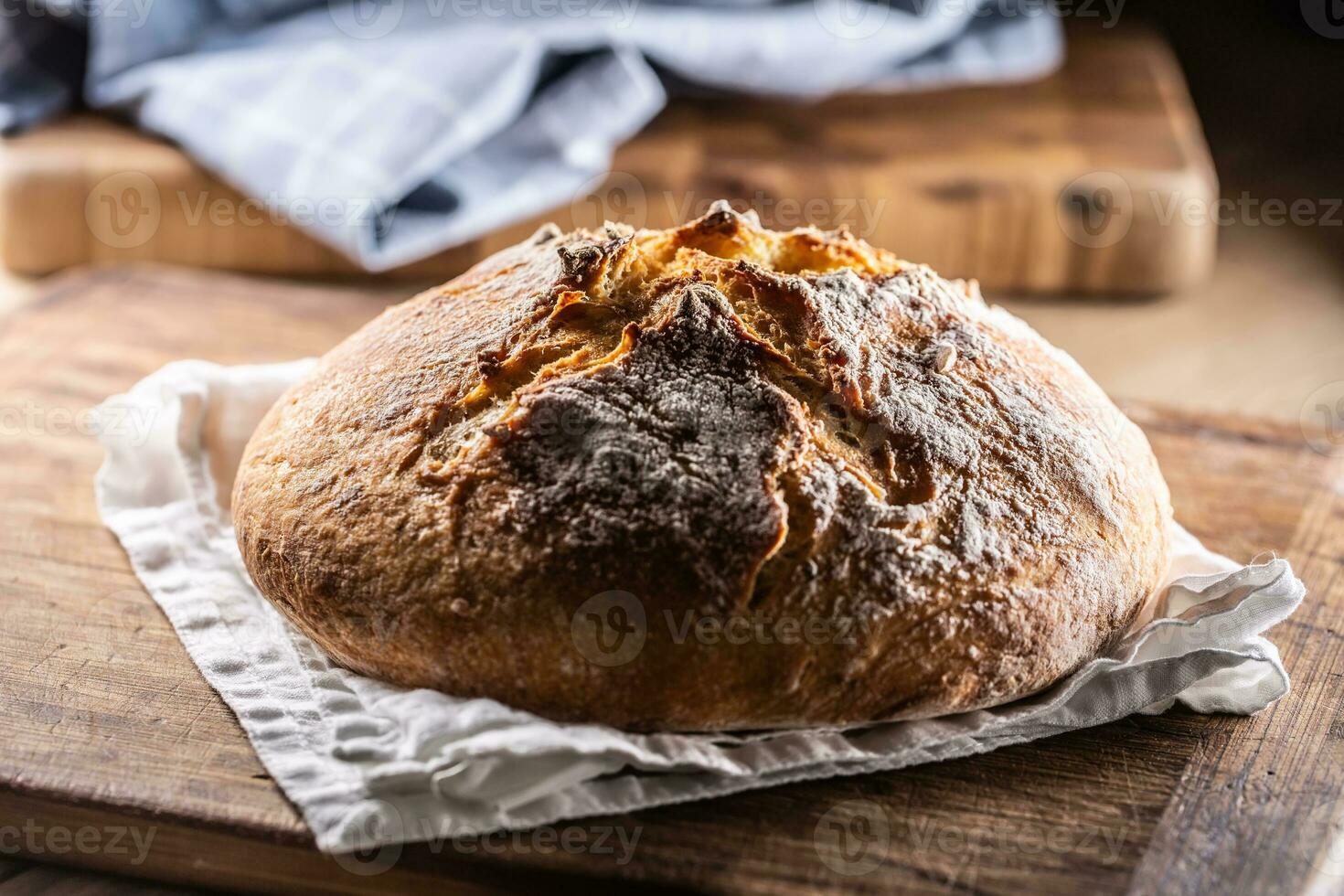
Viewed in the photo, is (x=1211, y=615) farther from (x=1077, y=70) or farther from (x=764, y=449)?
(x=1077, y=70)

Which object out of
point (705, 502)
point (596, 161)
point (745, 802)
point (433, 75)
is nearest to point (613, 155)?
point (596, 161)

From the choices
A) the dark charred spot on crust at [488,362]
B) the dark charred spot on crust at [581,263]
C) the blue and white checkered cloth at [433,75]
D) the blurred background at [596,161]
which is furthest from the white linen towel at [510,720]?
the blue and white checkered cloth at [433,75]

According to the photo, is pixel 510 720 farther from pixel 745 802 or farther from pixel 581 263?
pixel 581 263

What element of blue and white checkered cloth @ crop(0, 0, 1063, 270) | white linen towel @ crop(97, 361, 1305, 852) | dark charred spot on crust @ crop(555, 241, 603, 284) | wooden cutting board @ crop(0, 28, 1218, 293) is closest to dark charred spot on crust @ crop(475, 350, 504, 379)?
dark charred spot on crust @ crop(555, 241, 603, 284)

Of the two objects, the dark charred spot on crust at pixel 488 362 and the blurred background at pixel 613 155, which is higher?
the dark charred spot on crust at pixel 488 362

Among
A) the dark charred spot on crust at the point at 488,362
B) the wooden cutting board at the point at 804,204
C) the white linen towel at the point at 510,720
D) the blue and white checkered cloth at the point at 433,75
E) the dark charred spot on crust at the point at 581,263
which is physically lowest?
the wooden cutting board at the point at 804,204

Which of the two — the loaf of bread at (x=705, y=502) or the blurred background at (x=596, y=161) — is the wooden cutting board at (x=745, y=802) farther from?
the blurred background at (x=596, y=161)

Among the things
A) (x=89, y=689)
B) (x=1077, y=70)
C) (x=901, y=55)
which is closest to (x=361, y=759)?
(x=89, y=689)

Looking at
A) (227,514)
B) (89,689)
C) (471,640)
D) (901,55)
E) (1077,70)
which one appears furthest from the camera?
(1077,70)
